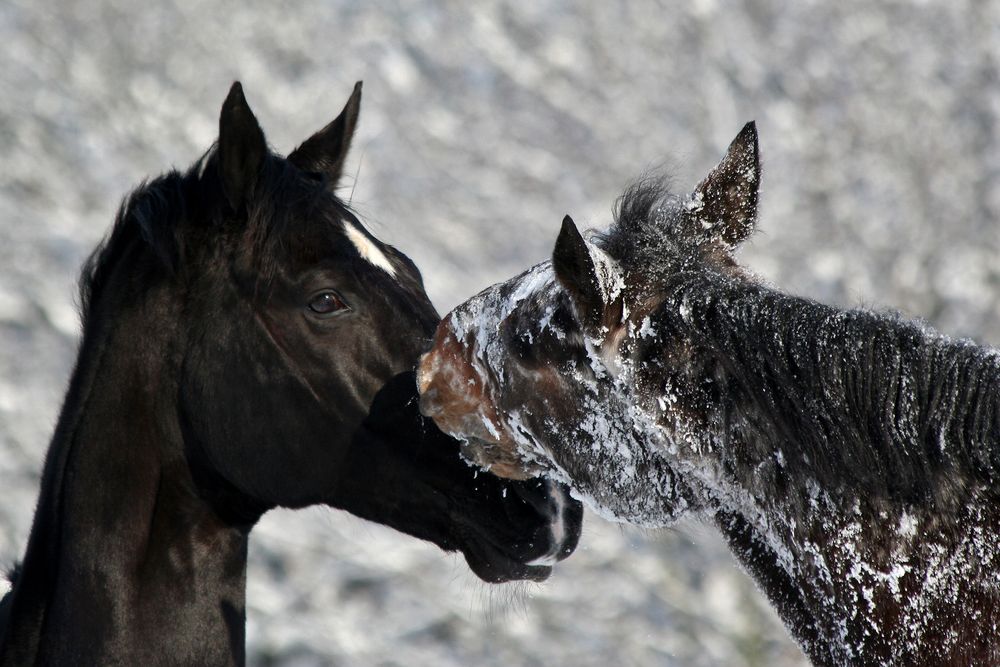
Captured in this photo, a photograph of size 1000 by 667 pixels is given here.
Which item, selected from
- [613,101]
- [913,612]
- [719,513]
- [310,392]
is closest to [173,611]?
[310,392]

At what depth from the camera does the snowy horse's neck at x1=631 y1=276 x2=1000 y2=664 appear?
159 cm

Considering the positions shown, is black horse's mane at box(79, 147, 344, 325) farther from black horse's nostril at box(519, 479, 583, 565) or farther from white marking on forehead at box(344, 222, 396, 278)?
black horse's nostril at box(519, 479, 583, 565)

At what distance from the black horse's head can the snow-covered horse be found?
0.67 feet

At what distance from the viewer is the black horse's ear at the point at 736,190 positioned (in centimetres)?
219

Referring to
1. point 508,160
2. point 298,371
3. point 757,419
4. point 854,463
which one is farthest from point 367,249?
point 508,160

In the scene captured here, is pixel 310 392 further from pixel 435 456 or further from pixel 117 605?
pixel 117 605

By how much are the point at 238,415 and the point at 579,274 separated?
89 cm

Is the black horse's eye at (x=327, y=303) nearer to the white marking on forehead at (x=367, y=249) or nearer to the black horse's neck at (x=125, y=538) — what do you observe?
the white marking on forehead at (x=367, y=249)

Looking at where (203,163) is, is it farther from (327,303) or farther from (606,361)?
(606,361)

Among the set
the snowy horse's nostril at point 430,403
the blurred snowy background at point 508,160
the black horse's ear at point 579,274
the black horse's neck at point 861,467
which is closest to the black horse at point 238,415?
the snowy horse's nostril at point 430,403

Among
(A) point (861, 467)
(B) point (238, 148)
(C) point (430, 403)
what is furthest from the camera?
(B) point (238, 148)

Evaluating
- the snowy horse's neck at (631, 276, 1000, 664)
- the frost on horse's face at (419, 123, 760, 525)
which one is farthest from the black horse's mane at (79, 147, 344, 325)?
the snowy horse's neck at (631, 276, 1000, 664)

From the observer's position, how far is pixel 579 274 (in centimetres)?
185

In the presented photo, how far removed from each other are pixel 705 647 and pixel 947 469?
451cm
